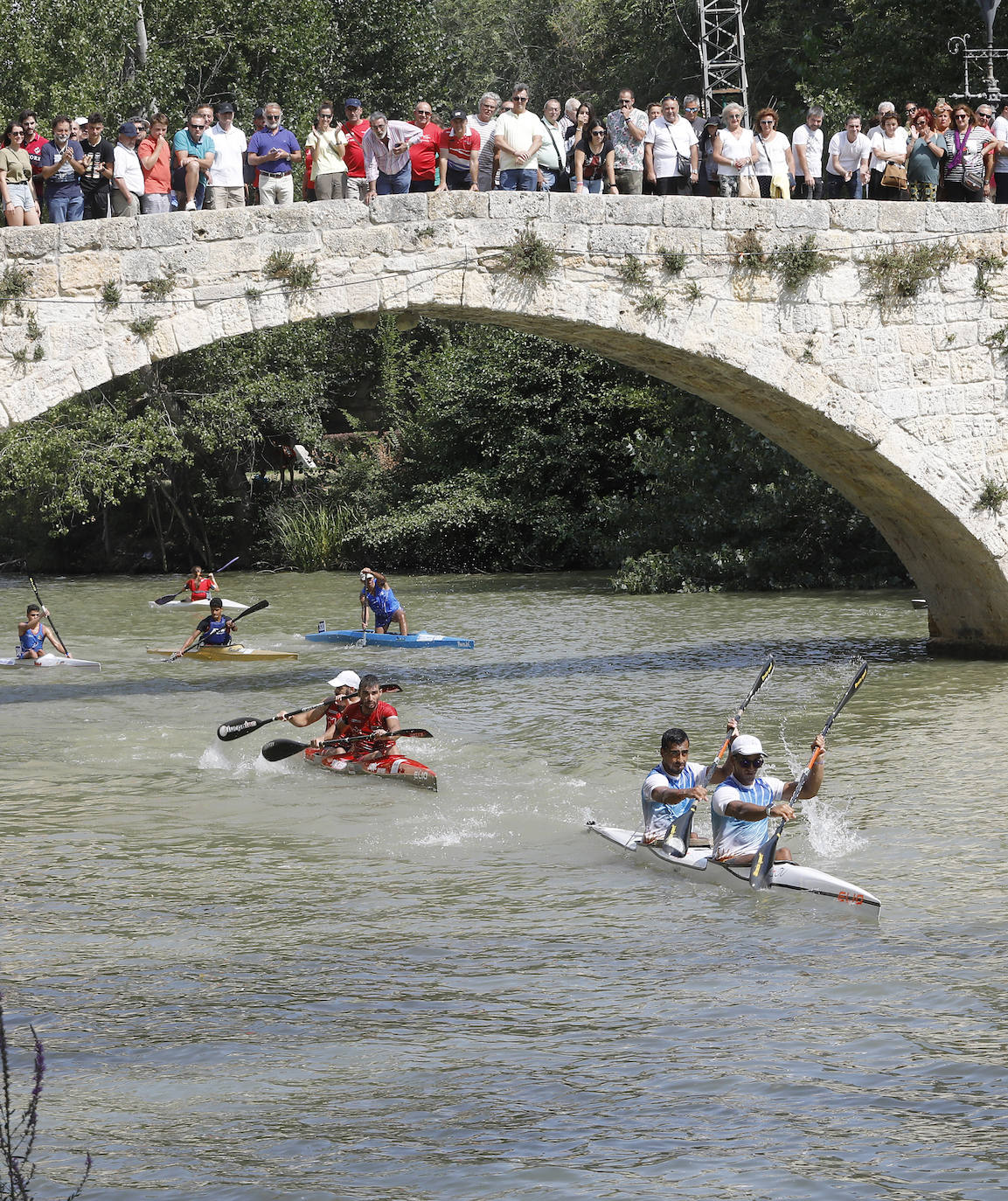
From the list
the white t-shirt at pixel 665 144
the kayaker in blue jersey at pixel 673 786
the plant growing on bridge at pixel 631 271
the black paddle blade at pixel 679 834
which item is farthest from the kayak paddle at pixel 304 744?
the white t-shirt at pixel 665 144

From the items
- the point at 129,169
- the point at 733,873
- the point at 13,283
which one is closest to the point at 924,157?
the point at 129,169

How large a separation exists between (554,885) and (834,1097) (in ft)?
9.72

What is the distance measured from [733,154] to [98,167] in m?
4.94

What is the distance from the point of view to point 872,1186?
4637 millimetres

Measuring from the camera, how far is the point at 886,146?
13.0m

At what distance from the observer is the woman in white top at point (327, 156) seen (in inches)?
460

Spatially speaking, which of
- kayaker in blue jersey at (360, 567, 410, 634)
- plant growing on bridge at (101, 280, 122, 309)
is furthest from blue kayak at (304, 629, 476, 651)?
plant growing on bridge at (101, 280, 122, 309)

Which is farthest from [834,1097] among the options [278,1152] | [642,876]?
[642,876]

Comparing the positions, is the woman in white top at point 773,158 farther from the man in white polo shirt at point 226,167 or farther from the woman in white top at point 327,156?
the man in white polo shirt at point 226,167

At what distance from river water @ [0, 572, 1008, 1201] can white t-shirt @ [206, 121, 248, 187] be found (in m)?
4.19

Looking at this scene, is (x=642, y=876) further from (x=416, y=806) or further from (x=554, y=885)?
(x=416, y=806)

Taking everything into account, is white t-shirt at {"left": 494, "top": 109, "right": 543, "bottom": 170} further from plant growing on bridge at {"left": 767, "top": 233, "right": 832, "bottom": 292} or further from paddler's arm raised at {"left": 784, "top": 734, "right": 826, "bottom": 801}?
paddler's arm raised at {"left": 784, "top": 734, "right": 826, "bottom": 801}

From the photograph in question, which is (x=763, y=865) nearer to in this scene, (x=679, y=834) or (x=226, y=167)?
(x=679, y=834)

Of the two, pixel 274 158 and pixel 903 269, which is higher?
pixel 274 158
